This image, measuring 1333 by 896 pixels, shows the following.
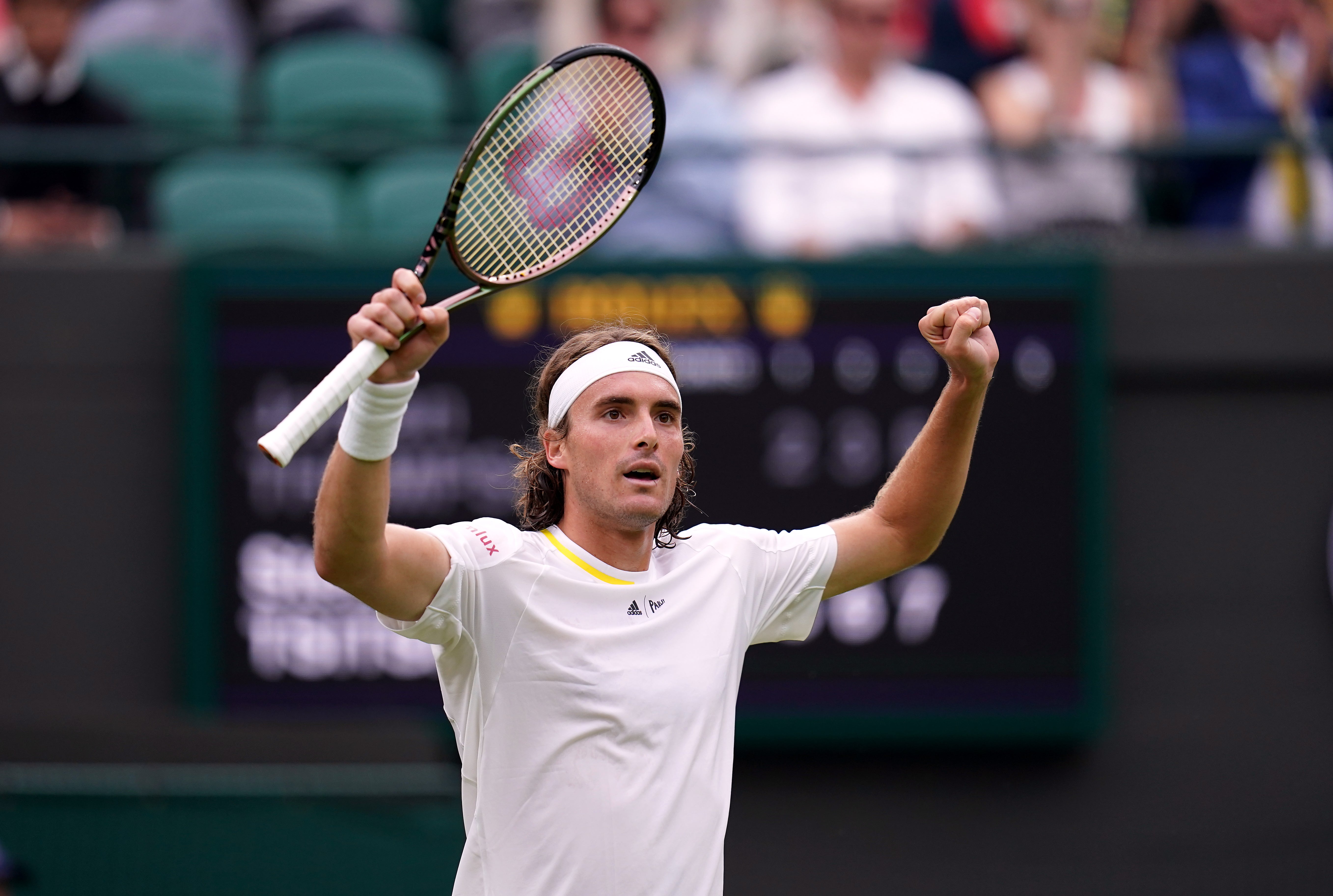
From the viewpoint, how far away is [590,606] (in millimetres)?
3309

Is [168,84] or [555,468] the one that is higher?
[168,84]

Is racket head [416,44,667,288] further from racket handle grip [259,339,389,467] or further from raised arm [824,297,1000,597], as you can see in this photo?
raised arm [824,297,1000,597]

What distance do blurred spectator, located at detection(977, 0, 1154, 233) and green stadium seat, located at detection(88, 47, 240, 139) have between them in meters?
4.12

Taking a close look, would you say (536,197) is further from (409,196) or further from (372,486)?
(409,196)

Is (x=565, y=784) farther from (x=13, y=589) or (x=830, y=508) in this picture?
(x=13, y=589)

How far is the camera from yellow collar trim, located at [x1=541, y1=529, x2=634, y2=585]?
11.0ft

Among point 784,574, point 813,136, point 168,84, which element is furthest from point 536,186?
point 168,84

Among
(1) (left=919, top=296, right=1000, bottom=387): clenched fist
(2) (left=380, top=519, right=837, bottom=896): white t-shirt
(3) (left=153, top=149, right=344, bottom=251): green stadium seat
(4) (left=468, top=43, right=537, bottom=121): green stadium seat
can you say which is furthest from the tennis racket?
(4) (left=468, top=43, right=537, bottom=121): green stadium seat

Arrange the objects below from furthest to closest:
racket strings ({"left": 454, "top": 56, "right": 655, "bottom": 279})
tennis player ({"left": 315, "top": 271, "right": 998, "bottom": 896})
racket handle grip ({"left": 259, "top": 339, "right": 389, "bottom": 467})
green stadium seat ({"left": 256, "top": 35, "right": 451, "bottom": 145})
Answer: green stadium seat ({"left": 256, "top": 35, "right": 451, "bottom": 145}), racket strings ({"left": 454, "top": 56, "right": 655, "bottom": 279}), tennis player ({"left": 315, "top": 271, "right": 998, "bottom": 896}), racket handle grip ({"left": 259, "top": 339, "right": 389, "bottom": 467})

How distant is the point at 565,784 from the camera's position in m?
3.19

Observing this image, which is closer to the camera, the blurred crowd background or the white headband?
the white headband

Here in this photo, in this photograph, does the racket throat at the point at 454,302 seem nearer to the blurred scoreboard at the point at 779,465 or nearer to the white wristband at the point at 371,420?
the white wristband at the point at 371,420

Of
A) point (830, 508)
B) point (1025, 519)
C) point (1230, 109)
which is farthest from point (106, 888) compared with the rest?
point (1230, 109)

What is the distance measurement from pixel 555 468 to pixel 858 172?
15.6 feet
